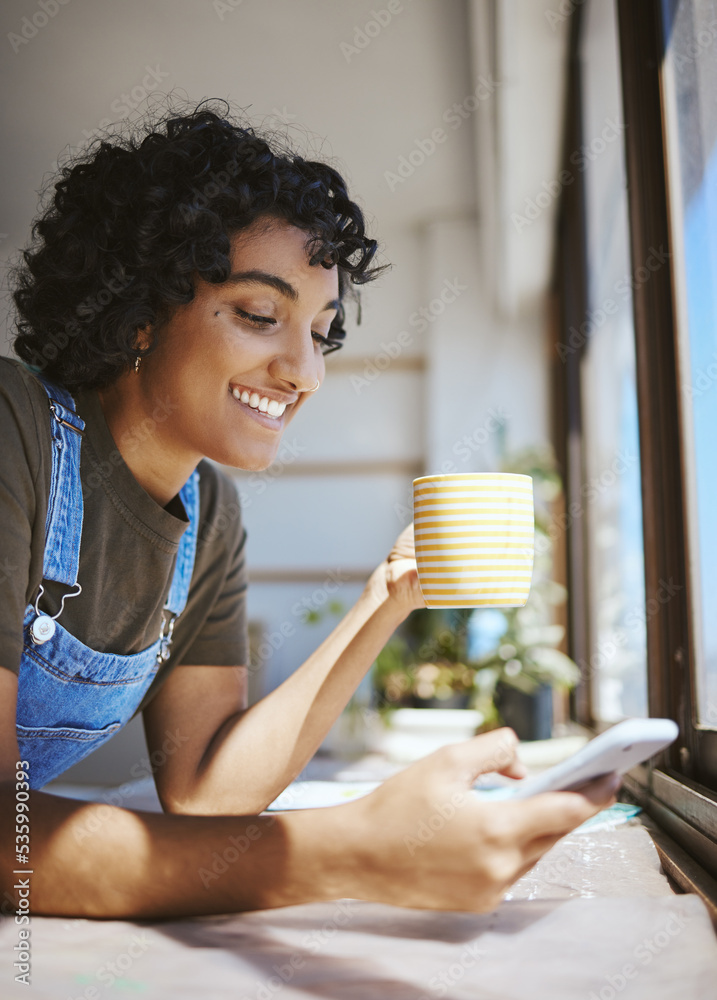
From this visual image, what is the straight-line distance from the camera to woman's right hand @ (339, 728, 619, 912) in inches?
19.7

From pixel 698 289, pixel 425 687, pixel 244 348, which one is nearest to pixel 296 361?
pixel 244 348

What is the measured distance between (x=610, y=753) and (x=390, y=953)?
0.23 meters

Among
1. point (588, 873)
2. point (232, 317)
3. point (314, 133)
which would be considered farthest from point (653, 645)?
point (314, 133)

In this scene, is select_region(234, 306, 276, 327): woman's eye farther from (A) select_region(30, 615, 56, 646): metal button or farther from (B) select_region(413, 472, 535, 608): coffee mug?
(A) select_region(30, 615, 56, 646): metal button

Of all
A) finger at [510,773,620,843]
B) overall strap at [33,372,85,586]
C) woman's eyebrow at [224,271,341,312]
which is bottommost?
finger at [510,773,620,843]

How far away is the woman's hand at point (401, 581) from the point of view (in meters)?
0.99

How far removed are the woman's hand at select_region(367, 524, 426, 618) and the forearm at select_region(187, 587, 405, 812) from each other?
1 cm

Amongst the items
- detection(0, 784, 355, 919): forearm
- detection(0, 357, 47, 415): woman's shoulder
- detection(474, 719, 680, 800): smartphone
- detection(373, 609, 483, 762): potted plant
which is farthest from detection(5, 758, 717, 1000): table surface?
detection(373, 609, 483, 762): potted plant

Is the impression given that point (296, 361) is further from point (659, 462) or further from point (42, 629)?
point (659, 462)

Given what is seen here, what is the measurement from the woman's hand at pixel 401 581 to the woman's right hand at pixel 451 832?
0.43 m

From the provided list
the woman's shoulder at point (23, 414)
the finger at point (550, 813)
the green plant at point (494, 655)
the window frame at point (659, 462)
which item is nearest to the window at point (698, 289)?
the window frame at point (659, 462)

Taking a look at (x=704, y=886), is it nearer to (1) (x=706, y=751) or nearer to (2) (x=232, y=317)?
(1) (x=706, y=751)

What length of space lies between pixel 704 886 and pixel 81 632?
2.35ft

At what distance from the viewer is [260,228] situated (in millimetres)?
1016
